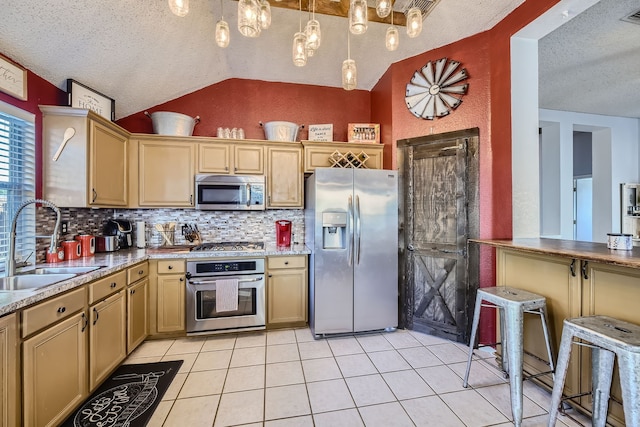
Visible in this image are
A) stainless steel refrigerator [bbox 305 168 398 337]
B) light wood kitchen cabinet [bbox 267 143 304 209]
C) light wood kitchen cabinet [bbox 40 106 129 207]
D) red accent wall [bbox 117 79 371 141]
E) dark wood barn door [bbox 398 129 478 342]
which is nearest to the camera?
light wood kitchen cabinet [bbox 40 106 129 207]

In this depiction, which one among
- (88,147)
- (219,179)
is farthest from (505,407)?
(88,147)

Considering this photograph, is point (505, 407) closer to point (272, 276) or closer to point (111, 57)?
point (272, 276)

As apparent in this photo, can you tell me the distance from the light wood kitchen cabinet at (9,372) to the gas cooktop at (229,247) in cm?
162

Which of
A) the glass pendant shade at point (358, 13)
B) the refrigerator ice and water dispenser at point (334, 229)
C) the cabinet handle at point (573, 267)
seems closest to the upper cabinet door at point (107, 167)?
the refrigerator ice and water dispenser at point (334, 229)

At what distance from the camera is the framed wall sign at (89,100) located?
2391 mm

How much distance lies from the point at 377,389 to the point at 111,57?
11.4ft

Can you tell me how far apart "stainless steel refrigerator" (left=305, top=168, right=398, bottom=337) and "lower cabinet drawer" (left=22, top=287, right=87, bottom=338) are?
1829mm

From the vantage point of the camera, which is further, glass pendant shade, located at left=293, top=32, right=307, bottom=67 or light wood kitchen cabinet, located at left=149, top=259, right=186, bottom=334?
light wood kitchen cabinet, located at left=149, top=259, right=186, bottom=334

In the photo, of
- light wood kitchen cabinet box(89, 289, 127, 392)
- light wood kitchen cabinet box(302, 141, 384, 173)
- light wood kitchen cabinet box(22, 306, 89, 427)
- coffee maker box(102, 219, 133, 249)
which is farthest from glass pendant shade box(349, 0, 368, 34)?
coffee maker box(102, 219, 133, 249)

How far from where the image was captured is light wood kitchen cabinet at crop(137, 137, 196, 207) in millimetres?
3002

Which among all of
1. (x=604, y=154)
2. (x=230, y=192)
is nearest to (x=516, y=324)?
(x=230, y=192)

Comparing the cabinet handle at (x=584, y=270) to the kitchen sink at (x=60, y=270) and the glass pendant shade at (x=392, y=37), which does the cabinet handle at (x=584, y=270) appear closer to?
the glass pendant shade at (x=392, y=37)

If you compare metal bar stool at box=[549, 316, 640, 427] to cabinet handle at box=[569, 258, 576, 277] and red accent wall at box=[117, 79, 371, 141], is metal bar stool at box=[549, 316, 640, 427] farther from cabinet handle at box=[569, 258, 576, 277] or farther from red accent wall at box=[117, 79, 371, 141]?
red accent wall at box=[117, 79, 371, 141]

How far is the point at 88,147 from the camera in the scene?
2.32 meters
